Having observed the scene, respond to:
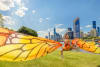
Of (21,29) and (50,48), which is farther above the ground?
(21,29)

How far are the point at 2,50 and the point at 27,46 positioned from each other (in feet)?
1.27

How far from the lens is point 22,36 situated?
1.85m

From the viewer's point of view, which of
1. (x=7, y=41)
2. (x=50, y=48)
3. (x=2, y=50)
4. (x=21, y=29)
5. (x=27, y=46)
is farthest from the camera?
(x=21, y=29)

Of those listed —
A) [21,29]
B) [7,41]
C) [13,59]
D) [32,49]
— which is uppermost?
[21,29]

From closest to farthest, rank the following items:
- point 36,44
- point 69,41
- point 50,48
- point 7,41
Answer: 1. point 7,41
2. point 36,44
3. point 50,48
4. point 69,41

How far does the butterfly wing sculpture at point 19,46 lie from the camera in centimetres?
157

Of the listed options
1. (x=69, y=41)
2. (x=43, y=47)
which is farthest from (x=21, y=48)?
(x=69, y=41)

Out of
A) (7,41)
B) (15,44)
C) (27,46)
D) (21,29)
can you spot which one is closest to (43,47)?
(27,46)

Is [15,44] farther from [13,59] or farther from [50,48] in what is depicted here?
[50,48]

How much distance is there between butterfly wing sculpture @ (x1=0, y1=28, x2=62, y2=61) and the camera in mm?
1573

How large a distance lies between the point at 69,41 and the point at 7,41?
455 cm

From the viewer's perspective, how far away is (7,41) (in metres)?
1.62

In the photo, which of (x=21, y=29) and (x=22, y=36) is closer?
(x=22, y=36)

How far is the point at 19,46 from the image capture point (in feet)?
5.54
